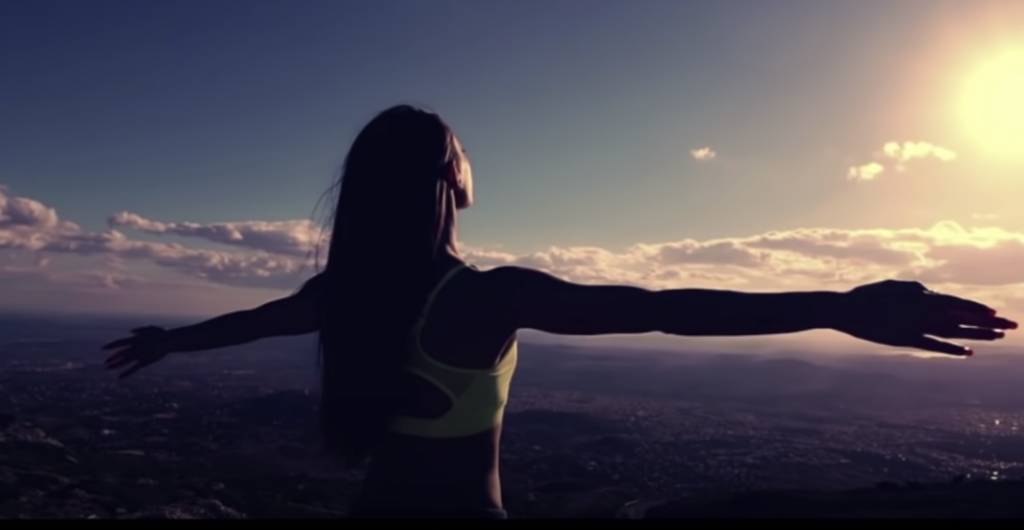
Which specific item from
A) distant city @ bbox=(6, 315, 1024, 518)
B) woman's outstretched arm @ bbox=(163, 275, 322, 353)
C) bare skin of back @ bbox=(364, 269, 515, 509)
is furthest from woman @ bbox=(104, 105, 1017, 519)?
distant city @ bbox=(6, 315, 1024, 518)

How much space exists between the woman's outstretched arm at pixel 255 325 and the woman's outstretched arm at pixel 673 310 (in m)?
1.50

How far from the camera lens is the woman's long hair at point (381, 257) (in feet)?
10.1

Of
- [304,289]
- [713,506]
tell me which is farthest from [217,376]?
[304,289]

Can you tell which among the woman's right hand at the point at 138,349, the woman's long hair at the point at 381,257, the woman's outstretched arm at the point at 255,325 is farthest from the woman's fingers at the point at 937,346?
the woman's right hand at the point at 138,349

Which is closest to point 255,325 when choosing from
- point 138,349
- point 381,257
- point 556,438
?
point 138,349

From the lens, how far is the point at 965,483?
44.2 meters

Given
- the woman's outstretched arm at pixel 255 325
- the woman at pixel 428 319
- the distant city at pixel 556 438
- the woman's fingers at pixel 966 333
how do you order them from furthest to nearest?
the distant city at pixel 556 438 → the woman's outstretched arm at pixel 255 325 → the woman at pixel 428 319 → the woman's fingers at pixel 966 333

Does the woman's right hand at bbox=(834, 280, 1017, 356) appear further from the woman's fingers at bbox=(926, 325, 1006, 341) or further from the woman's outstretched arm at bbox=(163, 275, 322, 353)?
the woman's outstretched arm at bbox=(163, 275, 322, 353)

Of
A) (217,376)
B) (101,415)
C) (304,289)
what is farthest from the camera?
(217,376)

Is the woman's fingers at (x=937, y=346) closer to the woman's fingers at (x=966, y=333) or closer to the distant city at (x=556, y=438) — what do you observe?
the woman's fingers at (x=966, y=333)

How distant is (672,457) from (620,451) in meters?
6.41

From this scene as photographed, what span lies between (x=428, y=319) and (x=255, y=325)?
1369 millimetres

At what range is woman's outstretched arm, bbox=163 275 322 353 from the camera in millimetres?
3828

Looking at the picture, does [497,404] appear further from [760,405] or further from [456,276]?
[760,405]
